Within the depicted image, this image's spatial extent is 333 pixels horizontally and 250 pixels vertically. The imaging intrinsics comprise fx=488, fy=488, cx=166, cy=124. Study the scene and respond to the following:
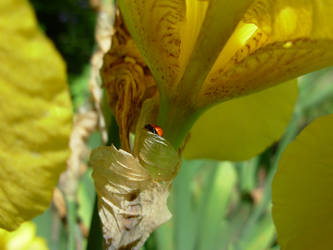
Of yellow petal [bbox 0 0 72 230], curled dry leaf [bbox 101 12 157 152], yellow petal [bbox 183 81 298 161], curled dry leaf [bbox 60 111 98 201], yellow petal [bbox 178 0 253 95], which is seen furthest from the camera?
curled dry leaf [bbox 60 111 98 201]

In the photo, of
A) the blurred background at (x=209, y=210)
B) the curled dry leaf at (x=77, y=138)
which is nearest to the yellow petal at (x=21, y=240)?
the blurred background at (x=209, y=210)

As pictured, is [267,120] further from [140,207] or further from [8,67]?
[8,67]

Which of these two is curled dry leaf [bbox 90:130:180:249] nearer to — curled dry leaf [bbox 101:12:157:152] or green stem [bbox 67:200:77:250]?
curled dry leaf [bbox 101:12:157:152]

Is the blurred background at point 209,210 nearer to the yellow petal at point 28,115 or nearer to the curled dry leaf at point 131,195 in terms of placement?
the curled dry leaf at point 131,195

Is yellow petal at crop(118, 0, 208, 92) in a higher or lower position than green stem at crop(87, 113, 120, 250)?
higher

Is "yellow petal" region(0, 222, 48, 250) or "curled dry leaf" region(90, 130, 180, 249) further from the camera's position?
"yellow petal" region(0, 222, 48, 250)

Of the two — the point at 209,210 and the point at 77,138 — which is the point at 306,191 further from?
the point at 209,210

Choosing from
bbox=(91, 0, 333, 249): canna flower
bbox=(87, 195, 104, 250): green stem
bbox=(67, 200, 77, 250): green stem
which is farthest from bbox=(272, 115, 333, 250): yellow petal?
bbox=(67, 200, 77, 250): green stem
